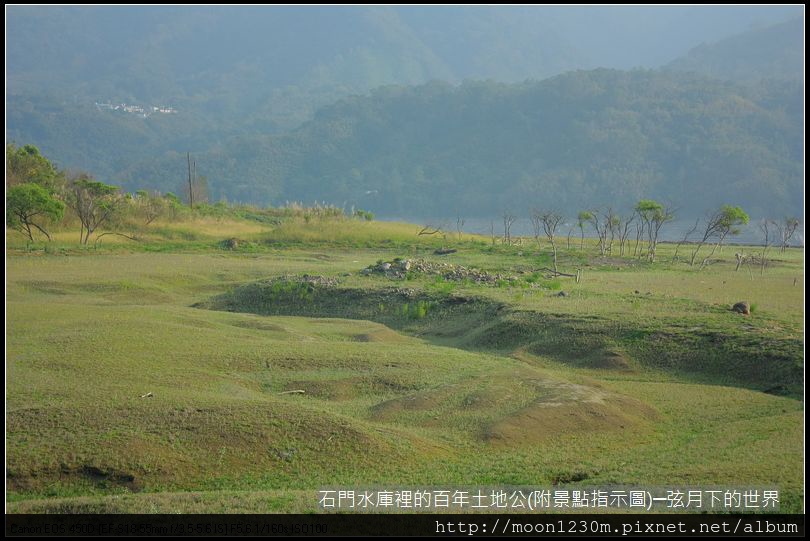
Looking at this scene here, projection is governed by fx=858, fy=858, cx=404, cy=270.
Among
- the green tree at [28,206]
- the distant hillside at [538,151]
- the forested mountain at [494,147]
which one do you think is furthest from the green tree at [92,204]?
the forested mountain at [494,147]

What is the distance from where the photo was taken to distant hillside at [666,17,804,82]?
563ft

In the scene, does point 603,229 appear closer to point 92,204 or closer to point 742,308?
point 742,308

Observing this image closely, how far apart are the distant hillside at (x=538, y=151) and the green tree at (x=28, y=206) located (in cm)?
7982

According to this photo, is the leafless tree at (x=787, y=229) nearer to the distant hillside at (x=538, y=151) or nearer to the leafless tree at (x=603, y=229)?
the leafless tree at (x=603, y=229)

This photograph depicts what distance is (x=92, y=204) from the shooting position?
37844 millimetres

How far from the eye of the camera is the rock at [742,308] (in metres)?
16.4

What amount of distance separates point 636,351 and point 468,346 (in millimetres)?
3251

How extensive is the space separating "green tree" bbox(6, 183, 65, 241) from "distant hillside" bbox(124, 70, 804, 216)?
7982cm

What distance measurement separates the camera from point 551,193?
109062 mm

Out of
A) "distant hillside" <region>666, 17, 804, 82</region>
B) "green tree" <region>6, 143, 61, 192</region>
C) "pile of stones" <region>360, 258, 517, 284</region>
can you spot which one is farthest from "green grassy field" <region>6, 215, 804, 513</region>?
"distant hillside" <region>666, 17, 804, 82</region>

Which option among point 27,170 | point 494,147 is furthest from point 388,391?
point 494,147

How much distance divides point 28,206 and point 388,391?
2541 cm

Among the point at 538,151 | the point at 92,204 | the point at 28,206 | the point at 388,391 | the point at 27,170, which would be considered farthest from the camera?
the point at 538,151

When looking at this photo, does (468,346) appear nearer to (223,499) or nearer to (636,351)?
(636,351)
